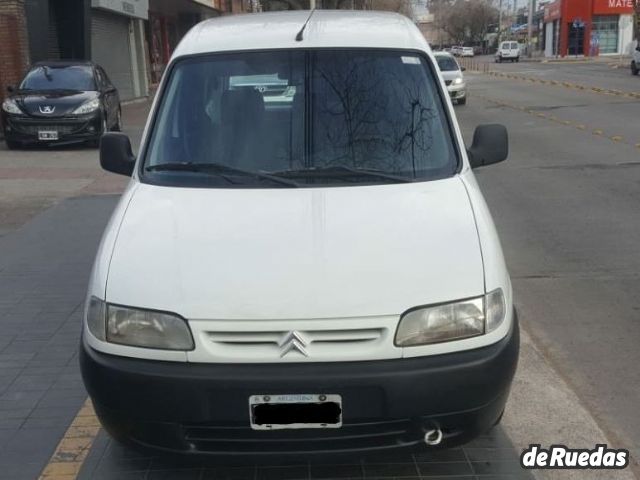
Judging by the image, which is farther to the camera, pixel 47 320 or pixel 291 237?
pixel 47 320

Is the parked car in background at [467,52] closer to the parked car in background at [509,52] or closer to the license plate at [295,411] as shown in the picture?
the parked car in background at [509,52]

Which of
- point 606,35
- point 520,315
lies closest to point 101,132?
point 520,315

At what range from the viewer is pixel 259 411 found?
9.76 feet

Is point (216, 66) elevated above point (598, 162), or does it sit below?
above

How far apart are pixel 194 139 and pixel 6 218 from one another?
6.01 meters

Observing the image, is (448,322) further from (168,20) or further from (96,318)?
(168,20)

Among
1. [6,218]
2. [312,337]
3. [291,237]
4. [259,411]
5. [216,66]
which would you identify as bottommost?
[6,218]

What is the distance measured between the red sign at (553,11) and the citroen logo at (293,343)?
218 feet

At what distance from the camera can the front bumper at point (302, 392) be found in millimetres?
2932

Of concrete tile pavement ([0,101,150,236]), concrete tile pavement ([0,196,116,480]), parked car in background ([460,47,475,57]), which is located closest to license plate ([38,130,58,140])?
concrete tile pavement ([0,101,150,236])

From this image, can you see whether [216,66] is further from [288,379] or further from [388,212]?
[288,379]

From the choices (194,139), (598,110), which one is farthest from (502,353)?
(598,110)

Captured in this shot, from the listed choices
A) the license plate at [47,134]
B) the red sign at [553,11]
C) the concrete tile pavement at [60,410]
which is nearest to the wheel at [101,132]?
the license plate at [47,134]

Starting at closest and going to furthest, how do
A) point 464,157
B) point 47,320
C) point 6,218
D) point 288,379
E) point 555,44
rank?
point 288,379 → point 464,157 → point 47,320 → point 6,218 → point 555,44
